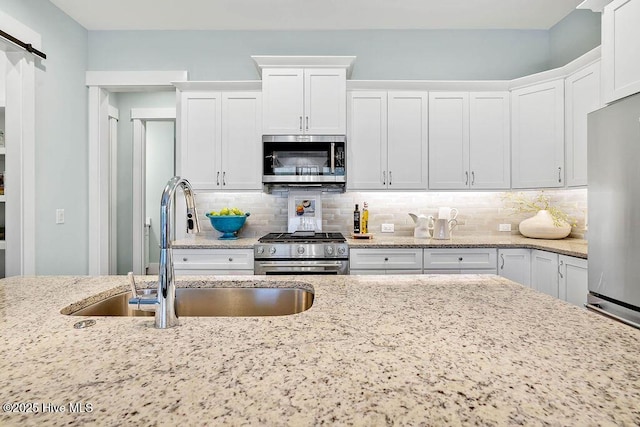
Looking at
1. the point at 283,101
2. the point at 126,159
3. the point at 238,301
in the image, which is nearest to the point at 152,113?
the point at 126,159

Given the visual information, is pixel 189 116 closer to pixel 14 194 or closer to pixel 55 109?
pixel 55 109

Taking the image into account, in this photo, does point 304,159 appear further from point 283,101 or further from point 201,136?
point 201,136

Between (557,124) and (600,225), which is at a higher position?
(557,124)

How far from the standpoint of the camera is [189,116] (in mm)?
3211

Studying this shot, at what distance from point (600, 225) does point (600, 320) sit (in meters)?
1.34

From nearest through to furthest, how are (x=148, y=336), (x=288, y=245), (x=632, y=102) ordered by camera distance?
(x=148, y=336)
(x=632, y=102)
(x=288, y=245)

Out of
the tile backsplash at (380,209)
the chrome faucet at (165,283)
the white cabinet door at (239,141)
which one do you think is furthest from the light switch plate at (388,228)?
the chrome faucet at (165,283)

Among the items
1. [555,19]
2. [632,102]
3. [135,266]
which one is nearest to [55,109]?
[135,266]

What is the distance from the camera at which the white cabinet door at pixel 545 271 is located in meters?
2.61

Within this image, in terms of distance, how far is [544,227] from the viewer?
120 inches

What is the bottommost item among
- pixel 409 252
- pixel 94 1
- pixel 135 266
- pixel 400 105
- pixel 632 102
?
pixel 135 266

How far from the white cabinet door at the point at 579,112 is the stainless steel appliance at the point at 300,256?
1.98 meters

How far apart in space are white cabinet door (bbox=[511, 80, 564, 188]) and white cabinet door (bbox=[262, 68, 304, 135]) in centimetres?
200

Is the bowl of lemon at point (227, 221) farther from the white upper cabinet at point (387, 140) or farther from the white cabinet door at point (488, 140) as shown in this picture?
the white cabinet door at point (488, 140)
